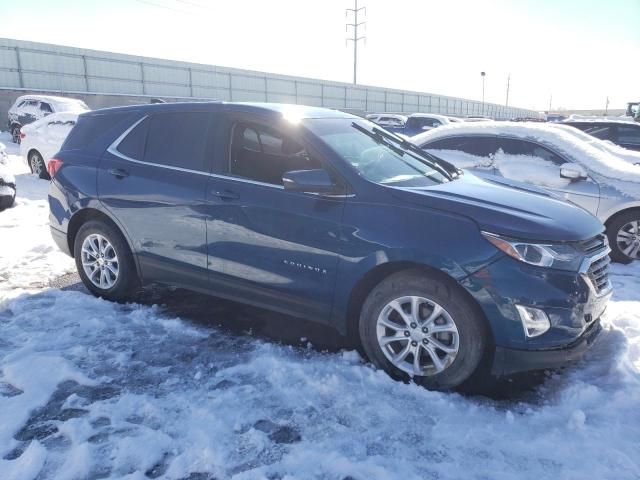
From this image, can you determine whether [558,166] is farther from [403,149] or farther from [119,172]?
[119,172]

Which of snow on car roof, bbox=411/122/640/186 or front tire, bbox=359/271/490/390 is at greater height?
snow on car roof, bbox=411/122/640/186

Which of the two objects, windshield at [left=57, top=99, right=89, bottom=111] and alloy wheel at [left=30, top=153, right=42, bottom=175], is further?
windshield at [left=57, top=99, right=89, bottom=111]

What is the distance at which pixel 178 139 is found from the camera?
13.5ft

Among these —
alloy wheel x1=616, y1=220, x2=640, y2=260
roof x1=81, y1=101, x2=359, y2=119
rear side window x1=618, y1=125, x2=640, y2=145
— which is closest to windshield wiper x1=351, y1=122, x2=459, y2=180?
roof x1=81, y1=101, x2=359, y2=119

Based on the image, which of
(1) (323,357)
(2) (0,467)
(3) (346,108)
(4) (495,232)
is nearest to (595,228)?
(4) (495,232)

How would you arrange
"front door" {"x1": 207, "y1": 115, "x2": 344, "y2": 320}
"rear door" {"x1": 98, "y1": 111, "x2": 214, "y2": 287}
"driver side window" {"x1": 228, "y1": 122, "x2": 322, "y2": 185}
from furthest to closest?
"rear door" {"x1": 98, "y1": 111, "x2": 214, "y2": 287}, "driver side window" {"x1": 228, "y1": 122, "x2": 322, "y2": 185}, "front door" {"x1": 207, "y1": 115, "x2": 344, "y2": 320}

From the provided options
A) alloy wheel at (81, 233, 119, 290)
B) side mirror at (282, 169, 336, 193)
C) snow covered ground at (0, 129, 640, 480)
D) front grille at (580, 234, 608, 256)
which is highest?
side mirror at (282, 169, 336, 193)

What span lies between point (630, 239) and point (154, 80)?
31.9m

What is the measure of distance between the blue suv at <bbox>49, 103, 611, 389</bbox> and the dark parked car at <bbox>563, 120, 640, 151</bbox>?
9.41m

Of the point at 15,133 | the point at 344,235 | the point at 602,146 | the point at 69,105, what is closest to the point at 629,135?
the point at 602,146

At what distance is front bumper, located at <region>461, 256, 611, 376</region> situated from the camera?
2797mm

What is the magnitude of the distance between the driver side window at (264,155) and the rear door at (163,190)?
0.93ft

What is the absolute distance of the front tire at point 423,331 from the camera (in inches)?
116

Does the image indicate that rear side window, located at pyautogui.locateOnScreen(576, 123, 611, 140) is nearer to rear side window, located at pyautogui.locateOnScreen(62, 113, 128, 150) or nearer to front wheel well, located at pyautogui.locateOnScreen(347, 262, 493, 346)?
front wheel well, located at pyautogui.locateOnScreen(347, 262, 493, 346)
